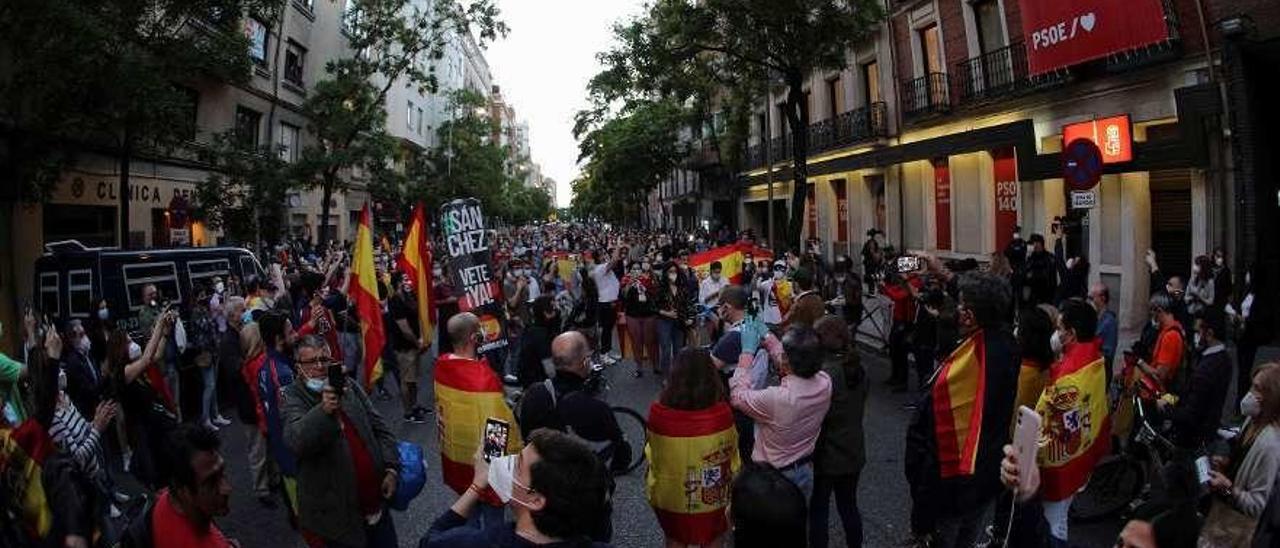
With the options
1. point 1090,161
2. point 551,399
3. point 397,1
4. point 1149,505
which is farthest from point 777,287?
point 397,1

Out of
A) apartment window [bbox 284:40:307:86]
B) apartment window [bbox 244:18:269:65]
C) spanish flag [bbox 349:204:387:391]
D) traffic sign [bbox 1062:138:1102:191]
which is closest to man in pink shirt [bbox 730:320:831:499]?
spanish flag [bbox 349:204:387:391]

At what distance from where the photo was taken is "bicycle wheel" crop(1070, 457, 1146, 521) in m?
5.78

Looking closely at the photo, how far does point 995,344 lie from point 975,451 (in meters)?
0.51

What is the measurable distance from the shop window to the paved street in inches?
108

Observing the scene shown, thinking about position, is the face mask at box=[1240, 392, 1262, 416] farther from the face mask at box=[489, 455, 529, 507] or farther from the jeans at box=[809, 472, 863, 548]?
the face mask at box=[489, 455, 529, 507]

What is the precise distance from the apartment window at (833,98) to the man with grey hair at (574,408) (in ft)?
79.3

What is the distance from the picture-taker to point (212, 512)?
3346 mm

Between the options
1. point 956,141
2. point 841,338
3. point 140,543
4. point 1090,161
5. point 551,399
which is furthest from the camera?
point 956,141

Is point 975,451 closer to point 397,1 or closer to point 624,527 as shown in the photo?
point 624,527

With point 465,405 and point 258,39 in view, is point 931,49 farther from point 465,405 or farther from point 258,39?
point 465,405

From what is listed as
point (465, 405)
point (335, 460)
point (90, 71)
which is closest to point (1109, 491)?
point (465, 405)

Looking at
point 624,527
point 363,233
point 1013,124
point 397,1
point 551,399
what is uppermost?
point 397,1

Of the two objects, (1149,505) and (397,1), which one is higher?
(397,1)

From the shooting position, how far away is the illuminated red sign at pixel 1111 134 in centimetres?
1493
